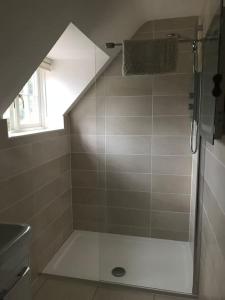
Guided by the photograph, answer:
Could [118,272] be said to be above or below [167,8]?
below

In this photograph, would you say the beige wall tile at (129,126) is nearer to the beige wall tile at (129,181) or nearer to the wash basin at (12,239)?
the beige wall tile at (129,181)

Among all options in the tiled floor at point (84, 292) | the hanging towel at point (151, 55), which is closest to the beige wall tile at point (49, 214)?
the tiled floor at point (84, 292)

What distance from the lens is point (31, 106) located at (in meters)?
2.47

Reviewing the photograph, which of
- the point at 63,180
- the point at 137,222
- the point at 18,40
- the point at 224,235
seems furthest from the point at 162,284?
the point at 18,40

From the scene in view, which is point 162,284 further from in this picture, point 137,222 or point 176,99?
point 176,99

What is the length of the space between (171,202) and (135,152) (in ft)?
2.22

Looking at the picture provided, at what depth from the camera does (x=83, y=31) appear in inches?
72.5

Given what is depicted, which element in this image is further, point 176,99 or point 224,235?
point 176,99

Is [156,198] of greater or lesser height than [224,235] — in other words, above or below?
below

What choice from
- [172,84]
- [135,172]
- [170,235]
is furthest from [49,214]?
[172,84]

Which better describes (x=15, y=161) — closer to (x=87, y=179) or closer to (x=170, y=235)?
(x=87, y=179)

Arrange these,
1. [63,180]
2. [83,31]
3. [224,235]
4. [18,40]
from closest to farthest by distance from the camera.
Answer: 1. [224,235]
2. [18,40]
3. [83,31]
4. [63,180]

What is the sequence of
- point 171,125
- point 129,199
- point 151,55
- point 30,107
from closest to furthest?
point 151,55
point 30,107
point 171,125
point 129,199

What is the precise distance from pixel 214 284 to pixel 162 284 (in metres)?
0.84
